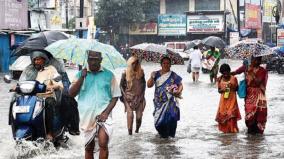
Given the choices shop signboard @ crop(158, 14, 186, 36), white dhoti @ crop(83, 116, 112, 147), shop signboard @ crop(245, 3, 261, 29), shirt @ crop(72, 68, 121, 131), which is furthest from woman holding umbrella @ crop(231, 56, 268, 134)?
shop signboard @ crop(245, 3, 261, 29)

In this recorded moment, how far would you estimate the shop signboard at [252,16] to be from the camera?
64588 mm

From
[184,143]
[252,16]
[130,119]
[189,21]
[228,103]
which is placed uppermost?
[252,16]

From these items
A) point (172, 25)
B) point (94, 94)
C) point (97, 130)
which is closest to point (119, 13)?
point (172, 25)

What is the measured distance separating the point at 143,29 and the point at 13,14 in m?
27.8

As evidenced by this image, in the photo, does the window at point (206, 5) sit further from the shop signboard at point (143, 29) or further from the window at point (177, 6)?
the shop signboard at point (143, 29)

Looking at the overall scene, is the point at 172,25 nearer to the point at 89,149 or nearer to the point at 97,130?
the point at 89,149

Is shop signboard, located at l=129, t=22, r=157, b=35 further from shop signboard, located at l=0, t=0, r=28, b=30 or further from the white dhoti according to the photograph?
the white dhoti

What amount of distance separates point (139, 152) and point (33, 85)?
179 cm

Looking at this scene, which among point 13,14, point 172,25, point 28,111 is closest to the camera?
point 28,111

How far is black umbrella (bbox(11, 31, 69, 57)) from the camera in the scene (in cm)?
834

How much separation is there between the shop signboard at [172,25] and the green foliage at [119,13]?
44.0 inches

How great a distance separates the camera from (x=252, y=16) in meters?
66.4

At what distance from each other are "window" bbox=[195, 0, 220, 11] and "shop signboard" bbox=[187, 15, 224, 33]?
7.45 ft

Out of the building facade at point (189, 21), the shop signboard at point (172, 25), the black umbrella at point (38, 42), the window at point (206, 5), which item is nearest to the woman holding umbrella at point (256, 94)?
the black umbrella at point (38, 42)
